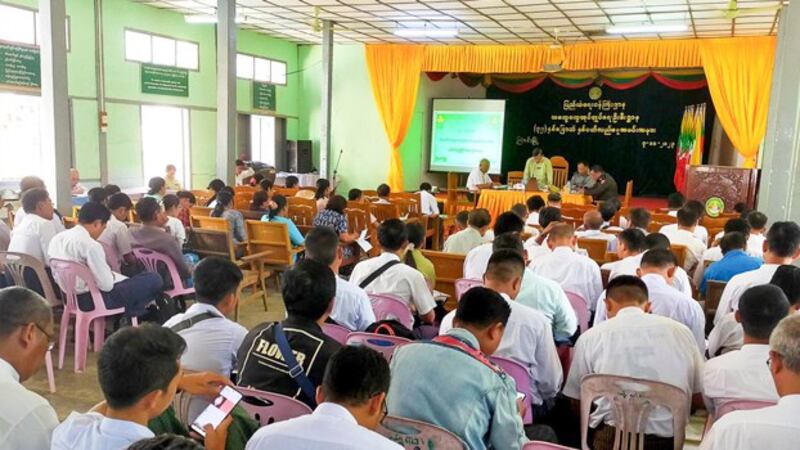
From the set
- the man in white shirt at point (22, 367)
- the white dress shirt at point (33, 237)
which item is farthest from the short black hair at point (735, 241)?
the white dress shirt at point (33, 237)

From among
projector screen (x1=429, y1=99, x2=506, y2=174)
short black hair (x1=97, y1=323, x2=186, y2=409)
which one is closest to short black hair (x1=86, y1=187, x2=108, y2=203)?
short black hair (x1=97, y1=323, x2=186, y2=409)

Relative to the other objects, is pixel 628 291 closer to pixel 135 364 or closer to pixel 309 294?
pixel 309 294

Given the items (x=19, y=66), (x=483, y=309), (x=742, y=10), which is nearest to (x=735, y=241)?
(x=483, y=309)

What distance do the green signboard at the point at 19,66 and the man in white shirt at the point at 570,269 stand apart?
670 cm

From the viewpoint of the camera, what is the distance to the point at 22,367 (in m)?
1.88

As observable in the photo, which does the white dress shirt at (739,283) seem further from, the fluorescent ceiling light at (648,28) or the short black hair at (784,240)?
the fluorescent ceiling light at (648,28)

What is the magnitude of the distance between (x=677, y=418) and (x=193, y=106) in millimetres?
9983

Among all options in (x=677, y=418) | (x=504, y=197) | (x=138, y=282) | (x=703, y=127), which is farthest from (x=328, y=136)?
(x=677, y=418)

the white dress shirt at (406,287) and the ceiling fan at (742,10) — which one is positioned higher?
the ceiling fan at (742,10)

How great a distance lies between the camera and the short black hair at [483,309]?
2.06 metres

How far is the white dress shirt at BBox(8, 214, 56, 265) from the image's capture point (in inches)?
169

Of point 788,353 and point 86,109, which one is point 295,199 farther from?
point 788,353

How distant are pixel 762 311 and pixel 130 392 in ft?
6.80

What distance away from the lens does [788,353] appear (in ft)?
5.53
